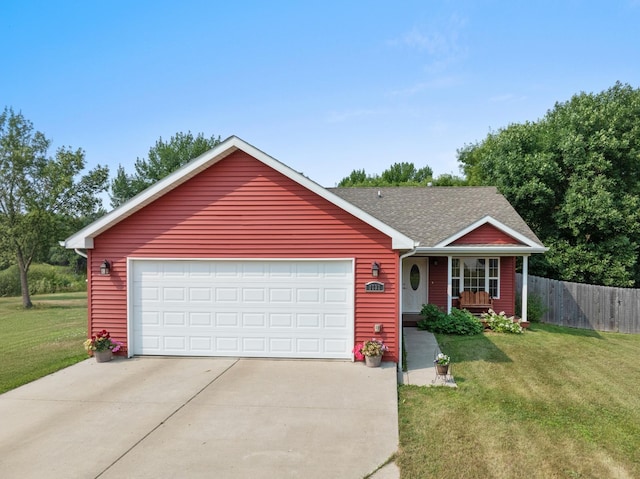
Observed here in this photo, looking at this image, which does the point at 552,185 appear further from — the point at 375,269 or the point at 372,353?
the point at 372,353

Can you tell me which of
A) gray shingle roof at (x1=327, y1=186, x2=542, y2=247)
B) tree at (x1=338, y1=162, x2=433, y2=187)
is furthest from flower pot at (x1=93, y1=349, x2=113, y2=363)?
tree at (x1=338, y1=162, x2=433, y2=187)

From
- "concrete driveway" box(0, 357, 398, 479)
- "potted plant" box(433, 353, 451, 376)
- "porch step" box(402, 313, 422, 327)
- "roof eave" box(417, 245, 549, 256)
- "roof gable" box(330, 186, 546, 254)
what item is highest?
"roof gable" box(330, 186, 546, 254)

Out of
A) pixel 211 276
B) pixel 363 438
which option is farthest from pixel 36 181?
pixel 363 438

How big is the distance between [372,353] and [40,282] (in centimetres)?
3279

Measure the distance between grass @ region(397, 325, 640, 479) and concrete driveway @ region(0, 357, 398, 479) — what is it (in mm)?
564

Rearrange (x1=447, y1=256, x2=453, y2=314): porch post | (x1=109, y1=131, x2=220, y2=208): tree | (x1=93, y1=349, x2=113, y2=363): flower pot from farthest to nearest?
1. (x1=109, y1=131, x2=220, y2=208): tree
2. (x1=447, y1=256, x2=453, y2=314): porch post
3. (x1=93, y1=349, x2=113, y2=363): flower pot

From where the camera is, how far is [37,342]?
11.6 meters

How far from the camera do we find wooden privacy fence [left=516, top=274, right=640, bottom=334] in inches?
574

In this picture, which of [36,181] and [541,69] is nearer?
[541,69]

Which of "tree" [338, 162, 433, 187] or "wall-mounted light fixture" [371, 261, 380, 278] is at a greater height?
"tree" [338, 162, 433, 187]

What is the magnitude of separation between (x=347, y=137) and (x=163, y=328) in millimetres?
14617

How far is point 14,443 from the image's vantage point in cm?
508

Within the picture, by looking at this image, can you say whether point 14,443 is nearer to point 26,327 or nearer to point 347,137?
point 26,327

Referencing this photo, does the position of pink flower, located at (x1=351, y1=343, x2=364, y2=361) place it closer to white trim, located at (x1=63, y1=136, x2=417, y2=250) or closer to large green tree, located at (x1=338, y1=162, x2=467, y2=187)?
white trim, located at (x1=63, y1=136, x2=417, y2=250)
